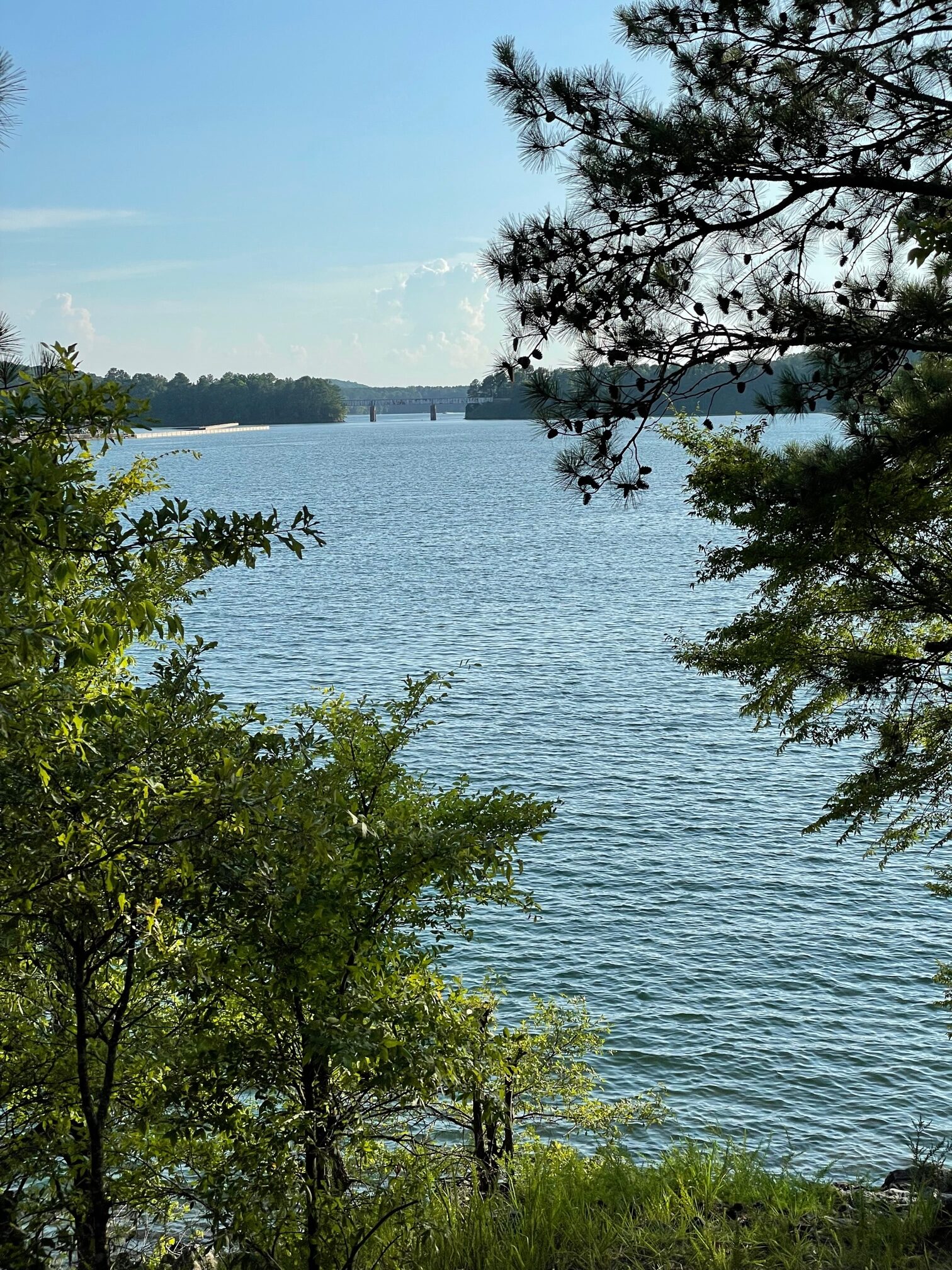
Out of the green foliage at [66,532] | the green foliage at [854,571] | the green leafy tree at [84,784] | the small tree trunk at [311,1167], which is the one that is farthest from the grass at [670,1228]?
the green foliage at [66,532]

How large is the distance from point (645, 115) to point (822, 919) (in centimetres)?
1766

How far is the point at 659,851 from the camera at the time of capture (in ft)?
80.0

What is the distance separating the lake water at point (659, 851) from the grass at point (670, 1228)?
5586mm

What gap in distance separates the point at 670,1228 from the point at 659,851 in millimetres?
17411

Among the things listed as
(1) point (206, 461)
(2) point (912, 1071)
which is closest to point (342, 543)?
(2) point (912, 1071)

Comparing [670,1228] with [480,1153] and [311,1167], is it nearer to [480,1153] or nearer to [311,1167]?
[311,1167]

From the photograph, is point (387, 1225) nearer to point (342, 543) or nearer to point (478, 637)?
point (478, 637)

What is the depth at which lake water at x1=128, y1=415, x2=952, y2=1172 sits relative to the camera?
1702 cm

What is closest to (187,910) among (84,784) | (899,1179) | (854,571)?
(84,784)

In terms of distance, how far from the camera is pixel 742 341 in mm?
7254

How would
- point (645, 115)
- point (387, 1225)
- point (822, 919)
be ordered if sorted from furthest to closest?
point (822, 919)
point (387, 1225)
point (645, 115)

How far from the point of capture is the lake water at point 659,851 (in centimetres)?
1702

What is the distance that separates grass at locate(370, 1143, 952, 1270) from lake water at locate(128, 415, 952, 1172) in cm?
559

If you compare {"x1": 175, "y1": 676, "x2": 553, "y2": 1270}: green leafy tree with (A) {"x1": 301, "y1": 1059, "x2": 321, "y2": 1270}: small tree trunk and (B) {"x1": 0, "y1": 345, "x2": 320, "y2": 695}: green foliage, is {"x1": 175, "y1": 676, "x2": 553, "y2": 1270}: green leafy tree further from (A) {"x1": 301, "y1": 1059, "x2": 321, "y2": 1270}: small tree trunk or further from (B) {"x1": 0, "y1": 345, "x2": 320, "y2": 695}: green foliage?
(B) {"x1": 0, "y1": 345, "x2": 320, "y2": 695}: green foliage
